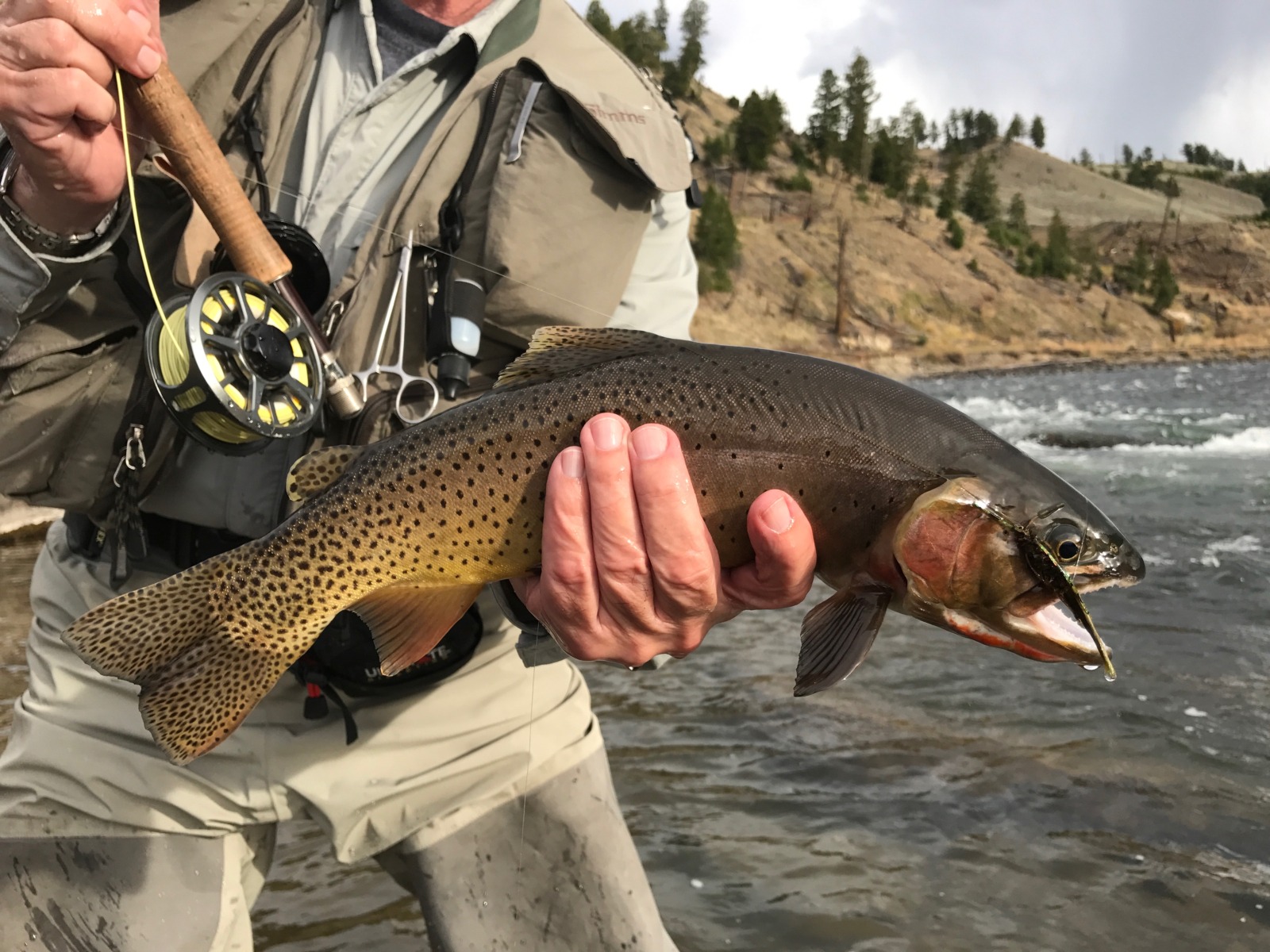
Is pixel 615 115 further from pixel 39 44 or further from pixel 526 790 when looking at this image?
pixel 526 790

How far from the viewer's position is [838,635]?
6.49 ft

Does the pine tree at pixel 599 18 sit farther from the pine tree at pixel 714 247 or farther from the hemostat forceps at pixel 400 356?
the hemostat forceps at pixel 400 356

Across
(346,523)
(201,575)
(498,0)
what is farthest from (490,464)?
(498,0)

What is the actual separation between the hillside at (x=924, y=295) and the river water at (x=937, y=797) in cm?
3199

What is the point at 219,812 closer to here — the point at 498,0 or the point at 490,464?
the point at 490,464

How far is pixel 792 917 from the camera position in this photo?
13.9ft

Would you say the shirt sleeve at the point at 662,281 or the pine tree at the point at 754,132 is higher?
the pine tree at the point at 754,132

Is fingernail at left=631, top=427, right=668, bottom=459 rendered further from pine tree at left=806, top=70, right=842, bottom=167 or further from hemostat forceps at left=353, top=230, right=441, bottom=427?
pine tree at left=806, top=70, right=842, bottom=167

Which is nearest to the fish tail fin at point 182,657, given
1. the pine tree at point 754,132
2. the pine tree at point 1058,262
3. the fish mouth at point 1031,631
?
the fish mouth at point 1031,631

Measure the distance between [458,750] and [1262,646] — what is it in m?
7.07

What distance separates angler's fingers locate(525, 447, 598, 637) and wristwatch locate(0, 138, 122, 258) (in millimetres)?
1208

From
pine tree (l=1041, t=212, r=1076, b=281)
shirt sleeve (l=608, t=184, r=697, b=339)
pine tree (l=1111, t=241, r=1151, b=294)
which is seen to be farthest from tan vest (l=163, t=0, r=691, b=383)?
pine tree (l=1111, t=241, r=1151, b=294)

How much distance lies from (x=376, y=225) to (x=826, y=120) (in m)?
73.2

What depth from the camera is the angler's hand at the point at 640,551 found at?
196 cm
